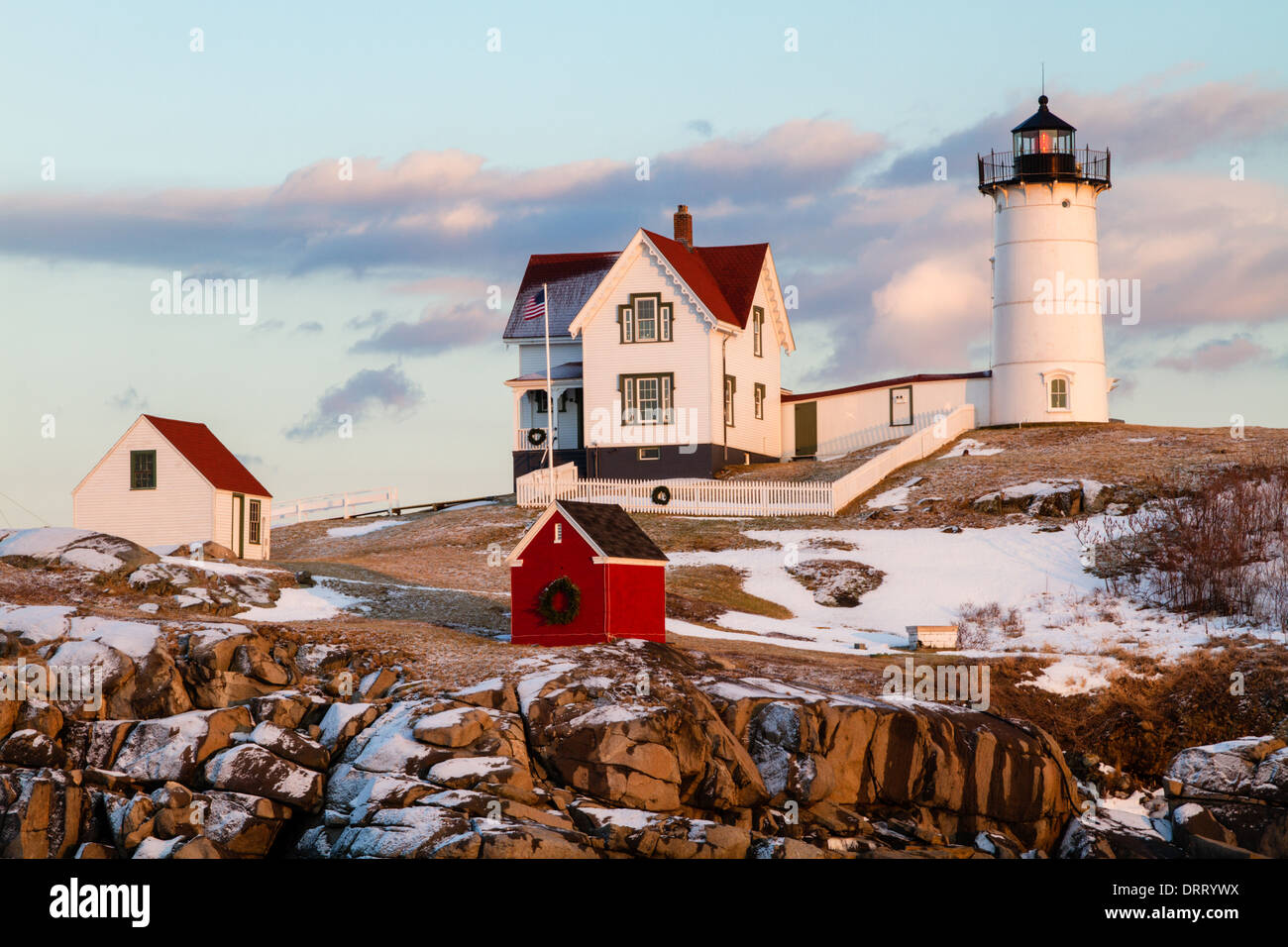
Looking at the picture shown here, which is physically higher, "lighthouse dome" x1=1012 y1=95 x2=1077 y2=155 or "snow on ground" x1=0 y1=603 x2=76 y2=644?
"lighthouse dome" x1=1012 y1=95 x2=1077 y2=155

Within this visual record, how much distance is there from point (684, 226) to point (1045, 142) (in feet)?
42.2

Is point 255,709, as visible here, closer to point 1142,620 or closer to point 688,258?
point 1142,620

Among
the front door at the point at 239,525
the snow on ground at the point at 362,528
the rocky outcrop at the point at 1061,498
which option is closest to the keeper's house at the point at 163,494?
the front door at the point at 239,525

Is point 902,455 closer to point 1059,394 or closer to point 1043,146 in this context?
point 1059,394

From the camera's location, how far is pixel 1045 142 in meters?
54.9

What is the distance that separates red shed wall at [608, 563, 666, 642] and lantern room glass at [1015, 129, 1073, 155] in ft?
99.5

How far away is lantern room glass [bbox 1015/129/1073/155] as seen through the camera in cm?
5488

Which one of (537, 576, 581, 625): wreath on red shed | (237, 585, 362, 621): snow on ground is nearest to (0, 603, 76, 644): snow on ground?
(237, 585, 362, 621): snow on ground

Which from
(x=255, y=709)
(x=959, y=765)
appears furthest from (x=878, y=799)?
(x=255, y=709)

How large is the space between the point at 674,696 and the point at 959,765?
15.1 feet

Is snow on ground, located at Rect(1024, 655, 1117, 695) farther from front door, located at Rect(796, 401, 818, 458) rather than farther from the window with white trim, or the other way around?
front door, located at Rect(796, 401, 818, 458)

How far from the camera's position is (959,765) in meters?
24.9

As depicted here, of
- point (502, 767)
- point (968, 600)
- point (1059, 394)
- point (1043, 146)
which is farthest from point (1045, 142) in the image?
point (502, 767)

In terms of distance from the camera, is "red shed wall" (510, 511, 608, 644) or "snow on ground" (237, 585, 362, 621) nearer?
"red shed wall" (510, 511, 608, 644)
